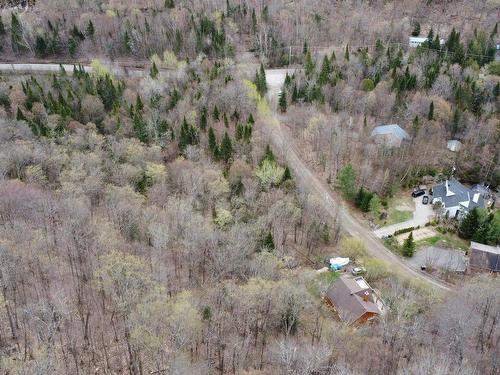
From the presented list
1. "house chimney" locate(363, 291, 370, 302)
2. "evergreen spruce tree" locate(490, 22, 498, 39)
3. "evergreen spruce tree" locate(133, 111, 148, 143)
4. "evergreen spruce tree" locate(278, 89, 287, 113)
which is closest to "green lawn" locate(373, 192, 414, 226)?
"house chimney" locate(363, 291, 370, 302)

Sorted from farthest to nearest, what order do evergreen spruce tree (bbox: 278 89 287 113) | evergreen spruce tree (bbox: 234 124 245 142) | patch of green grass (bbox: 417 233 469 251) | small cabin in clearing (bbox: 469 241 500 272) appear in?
evergreen spruce tree (bbox: 278 89 287 113) → evergreen spruce tree (bbox: 234 124 245 142) → patch of green grass (bbox: 417 233 469 251) → small cabin in clearing (bbox: 469 241 500 272)

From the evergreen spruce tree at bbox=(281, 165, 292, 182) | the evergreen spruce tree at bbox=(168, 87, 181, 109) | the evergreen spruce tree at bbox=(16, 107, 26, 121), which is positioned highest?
the evergreen spruce tree at bbox=(16, 107, 26, 121)

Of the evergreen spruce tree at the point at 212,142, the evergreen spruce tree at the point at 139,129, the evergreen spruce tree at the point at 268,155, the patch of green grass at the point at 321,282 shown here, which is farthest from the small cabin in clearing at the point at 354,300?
the evergreen spruce tree at the point at 139,129

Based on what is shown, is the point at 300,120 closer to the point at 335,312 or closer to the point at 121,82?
the point at 121,82

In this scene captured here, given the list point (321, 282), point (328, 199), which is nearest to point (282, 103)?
point (328, 199)

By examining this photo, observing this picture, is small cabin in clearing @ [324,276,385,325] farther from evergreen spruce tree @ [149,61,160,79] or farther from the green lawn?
evergreen spruce tree @ [149,61,160,79]

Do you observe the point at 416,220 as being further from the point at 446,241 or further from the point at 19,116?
the point at 19,116
